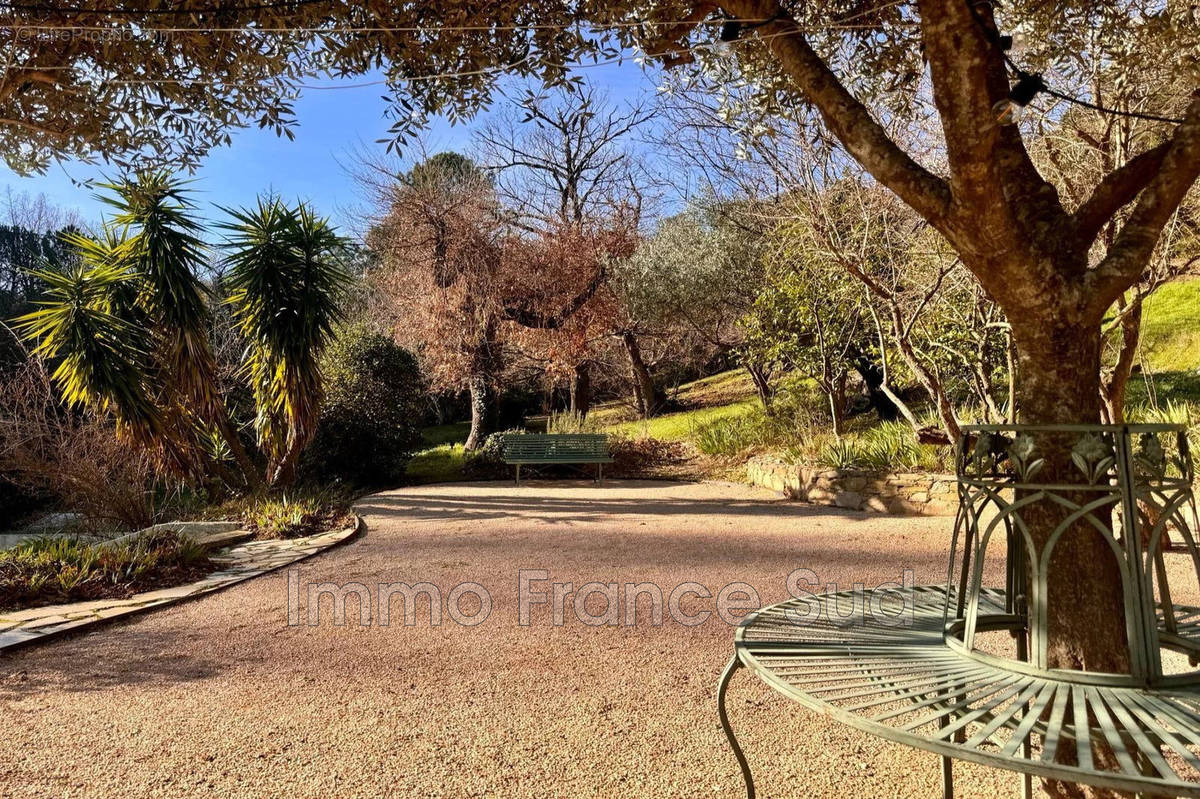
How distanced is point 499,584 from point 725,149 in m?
6.18

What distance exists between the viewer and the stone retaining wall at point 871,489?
24.8 feet

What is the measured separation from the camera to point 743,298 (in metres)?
14.3

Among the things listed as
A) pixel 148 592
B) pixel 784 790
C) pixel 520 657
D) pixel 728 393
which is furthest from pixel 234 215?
pixel 728 393

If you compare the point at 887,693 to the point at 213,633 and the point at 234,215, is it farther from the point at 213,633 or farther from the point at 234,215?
the point at 234,215

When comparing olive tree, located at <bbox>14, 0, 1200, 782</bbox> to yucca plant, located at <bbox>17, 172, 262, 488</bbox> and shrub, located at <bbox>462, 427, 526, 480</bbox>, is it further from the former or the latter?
shrub, located at <bbox>462, 427, 526, 480</bbox>

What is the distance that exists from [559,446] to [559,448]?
0.03 m

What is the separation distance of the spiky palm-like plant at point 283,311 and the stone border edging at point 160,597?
2344 mm

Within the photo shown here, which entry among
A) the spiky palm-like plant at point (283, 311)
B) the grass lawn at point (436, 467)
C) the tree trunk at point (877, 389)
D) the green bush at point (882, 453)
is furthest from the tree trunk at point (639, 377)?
the spiky palm-like plant at point (283, 311)

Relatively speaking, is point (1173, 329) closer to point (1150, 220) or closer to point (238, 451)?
point (1150, 220)

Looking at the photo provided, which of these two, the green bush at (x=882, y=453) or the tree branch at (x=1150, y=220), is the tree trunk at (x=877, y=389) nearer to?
the green bush at (x=882, y=453)

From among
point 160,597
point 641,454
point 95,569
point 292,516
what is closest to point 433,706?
point 160,597

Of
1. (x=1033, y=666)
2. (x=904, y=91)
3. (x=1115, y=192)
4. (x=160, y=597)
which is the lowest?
(x=160, y=597)

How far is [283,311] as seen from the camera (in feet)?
29.0

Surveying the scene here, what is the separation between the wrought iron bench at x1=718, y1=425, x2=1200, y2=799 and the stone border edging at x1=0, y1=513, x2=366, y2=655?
3.89 metres
